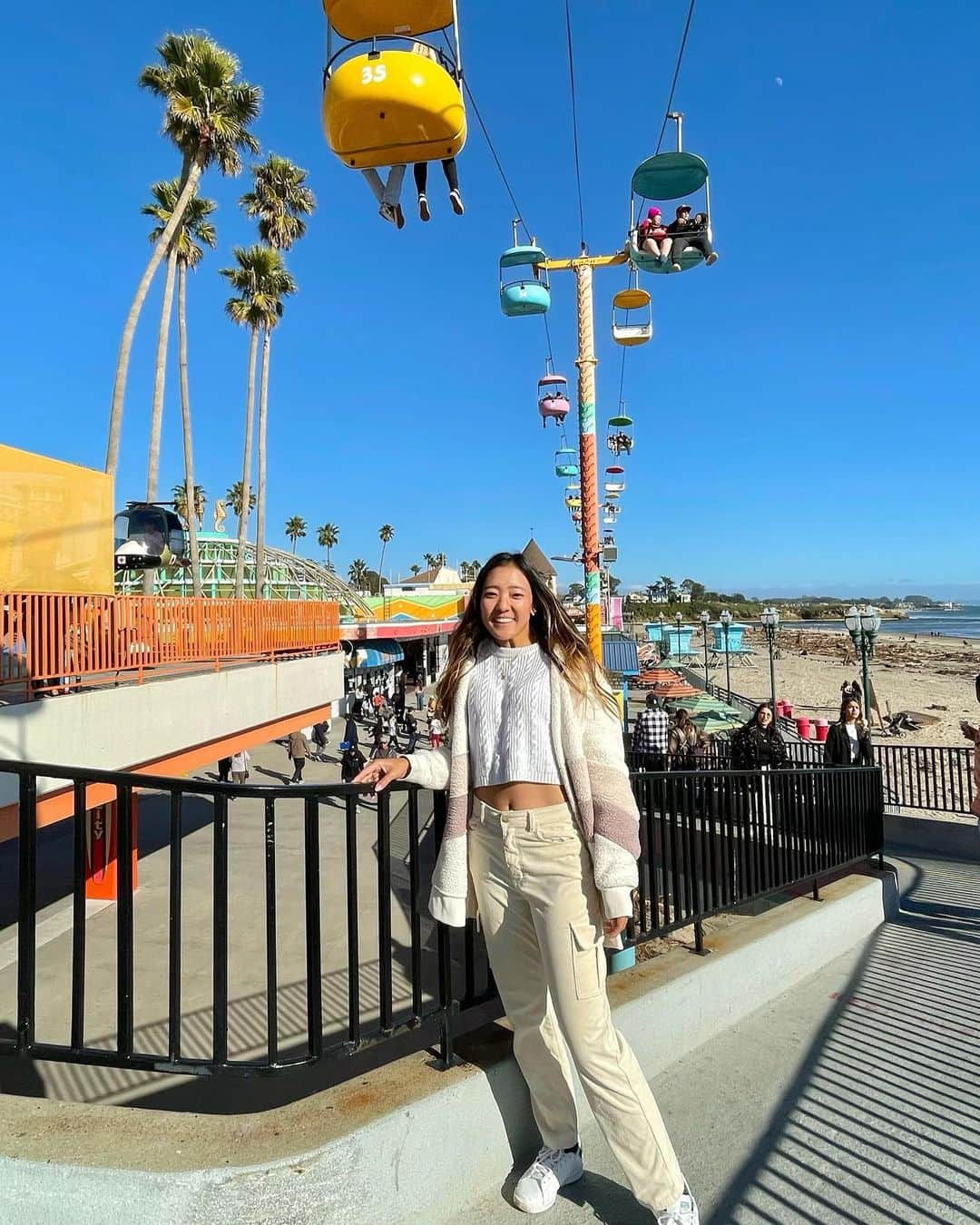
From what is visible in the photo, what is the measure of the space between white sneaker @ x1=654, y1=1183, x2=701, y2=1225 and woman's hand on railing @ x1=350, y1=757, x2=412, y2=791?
1.43 m

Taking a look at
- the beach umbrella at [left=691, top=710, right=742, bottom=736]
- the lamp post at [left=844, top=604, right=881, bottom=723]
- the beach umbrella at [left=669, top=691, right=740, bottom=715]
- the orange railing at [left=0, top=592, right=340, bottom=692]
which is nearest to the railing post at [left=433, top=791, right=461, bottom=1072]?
the orange railing at [left=0, top=592, right=340, bottom=692]

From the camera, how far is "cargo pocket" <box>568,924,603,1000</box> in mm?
2174

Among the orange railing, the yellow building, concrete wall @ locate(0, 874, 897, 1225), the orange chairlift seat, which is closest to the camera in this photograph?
concrete wall @ locate(0, 874, 897, 1225)

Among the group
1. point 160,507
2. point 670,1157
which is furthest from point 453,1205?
point 160,507

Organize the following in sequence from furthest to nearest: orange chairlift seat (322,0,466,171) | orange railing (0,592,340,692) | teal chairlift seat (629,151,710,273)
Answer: orange railing (0,592,340,692)
teal chairlift seat (629,151,710,273)
orange chairlift seat (322,0,466,171)

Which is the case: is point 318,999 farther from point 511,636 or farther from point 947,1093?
point 947,1093

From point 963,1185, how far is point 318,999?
2230 mm

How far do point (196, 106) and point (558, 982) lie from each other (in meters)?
23.9

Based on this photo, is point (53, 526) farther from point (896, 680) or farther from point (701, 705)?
point (896, 680)

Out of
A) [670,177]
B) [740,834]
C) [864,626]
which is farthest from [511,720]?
[864,626]

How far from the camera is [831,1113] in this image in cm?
288

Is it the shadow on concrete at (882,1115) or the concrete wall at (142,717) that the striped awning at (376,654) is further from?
the shadow on concrete at (882,1115)

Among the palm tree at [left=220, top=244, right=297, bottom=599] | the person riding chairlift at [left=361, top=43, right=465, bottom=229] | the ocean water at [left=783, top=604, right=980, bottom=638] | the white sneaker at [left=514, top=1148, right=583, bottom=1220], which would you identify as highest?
the palm tree at [left=220, top=244, right=297, bottom=599]

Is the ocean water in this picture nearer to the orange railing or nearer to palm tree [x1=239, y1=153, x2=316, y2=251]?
palm tree [x1=239, y1=153, x2=316, y2=251]
